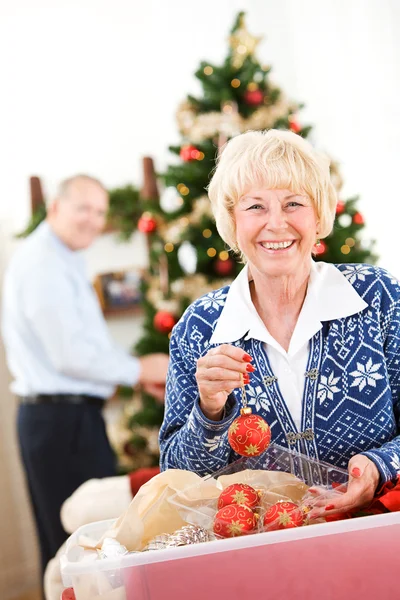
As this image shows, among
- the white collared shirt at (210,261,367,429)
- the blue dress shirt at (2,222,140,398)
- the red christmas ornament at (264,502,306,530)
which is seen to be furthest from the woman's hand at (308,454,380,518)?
the blue dress shirt at (2,222,140,398)

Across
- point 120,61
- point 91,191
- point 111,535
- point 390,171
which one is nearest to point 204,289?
point 91,191

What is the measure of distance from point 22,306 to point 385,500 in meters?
1.82

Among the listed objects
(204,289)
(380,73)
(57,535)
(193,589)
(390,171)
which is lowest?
(57,535)

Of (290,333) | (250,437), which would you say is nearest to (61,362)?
(290,333)

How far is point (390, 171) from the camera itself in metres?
2.51

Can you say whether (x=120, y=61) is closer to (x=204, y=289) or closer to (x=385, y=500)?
(x=204, y=289)

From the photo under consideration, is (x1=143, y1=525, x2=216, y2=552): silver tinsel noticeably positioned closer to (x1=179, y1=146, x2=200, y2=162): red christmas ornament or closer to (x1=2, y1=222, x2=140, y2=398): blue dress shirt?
(x1=2, y1=222, x2=140, y2=398): blue dress shirt

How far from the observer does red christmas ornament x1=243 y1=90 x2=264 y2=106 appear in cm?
244

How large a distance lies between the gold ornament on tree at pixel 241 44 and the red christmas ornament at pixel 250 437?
1922 millimetres

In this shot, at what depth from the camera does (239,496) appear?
0.76m

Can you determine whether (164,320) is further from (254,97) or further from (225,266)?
(254,97)

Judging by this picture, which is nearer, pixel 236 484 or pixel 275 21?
pixel 236 484

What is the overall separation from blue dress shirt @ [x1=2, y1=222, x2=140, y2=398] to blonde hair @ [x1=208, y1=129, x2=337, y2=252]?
1494mm

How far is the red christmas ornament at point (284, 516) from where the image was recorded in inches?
28.2
